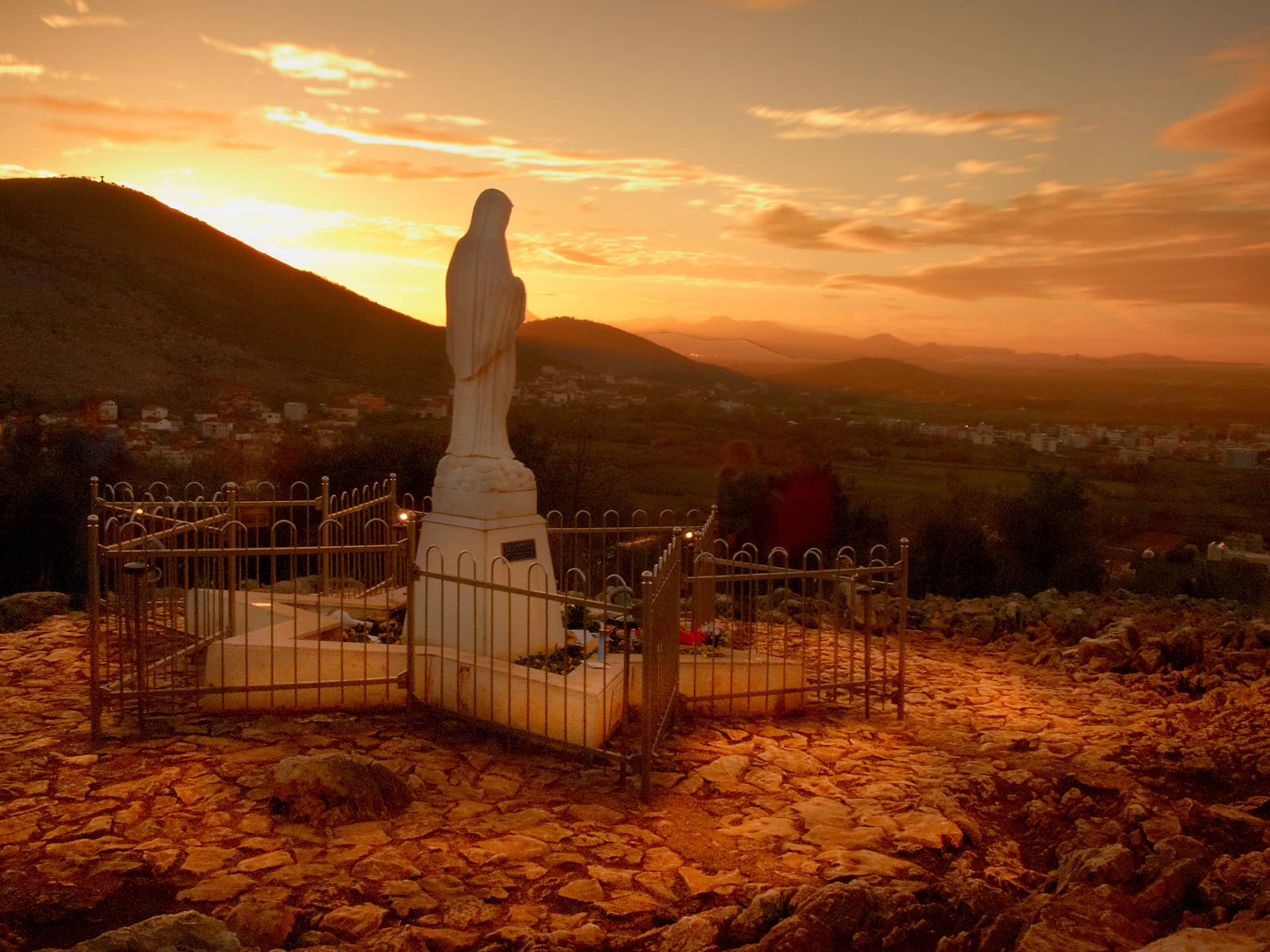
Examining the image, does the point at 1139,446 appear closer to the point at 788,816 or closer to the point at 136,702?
the point at 788,816

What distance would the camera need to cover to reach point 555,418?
29.8m

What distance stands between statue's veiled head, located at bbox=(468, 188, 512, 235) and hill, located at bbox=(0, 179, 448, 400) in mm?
23336

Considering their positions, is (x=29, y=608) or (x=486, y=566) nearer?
(x=486, y=566)

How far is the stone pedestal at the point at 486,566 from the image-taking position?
24.3 feet

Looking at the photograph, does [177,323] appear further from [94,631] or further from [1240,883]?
[1240,883]

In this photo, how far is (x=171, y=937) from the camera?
346 cm

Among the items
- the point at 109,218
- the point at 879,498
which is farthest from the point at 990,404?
the point at 109,218

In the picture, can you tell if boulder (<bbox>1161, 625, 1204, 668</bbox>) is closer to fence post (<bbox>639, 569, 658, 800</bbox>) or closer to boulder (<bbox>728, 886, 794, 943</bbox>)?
fence post (<bbox>639, 569, 658, 800</bbox>)

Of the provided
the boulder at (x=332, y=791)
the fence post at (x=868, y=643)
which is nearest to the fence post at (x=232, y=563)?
the boulder at (x=332, y=791)

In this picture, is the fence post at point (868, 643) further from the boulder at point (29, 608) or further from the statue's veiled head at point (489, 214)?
the boulder at point (29, 608)

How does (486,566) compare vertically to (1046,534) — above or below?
above

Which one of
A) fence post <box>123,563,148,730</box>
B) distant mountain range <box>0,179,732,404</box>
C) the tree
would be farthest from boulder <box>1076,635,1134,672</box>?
distant mountain range <box>0,179,732,404</box>

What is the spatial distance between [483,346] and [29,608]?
6134mm

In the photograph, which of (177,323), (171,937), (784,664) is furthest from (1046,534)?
(177,323)
